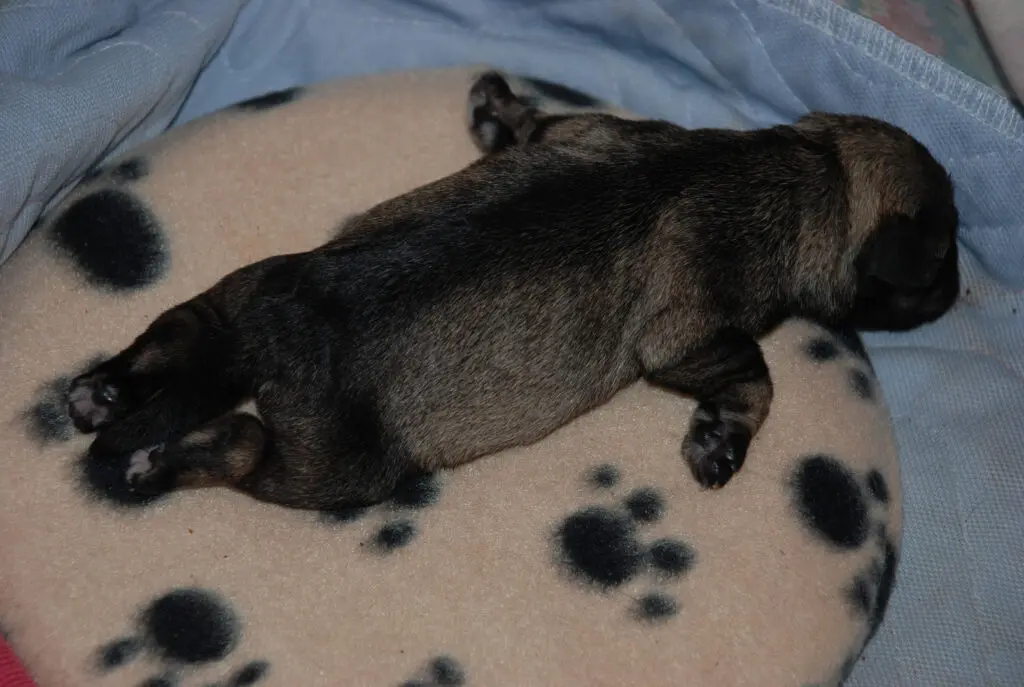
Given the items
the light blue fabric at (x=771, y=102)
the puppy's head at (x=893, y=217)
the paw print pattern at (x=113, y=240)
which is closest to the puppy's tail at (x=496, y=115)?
the light blue fabric at (x=771, y=102)

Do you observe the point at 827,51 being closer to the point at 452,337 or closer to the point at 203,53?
the point at 452,337

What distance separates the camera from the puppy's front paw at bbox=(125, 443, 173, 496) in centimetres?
255

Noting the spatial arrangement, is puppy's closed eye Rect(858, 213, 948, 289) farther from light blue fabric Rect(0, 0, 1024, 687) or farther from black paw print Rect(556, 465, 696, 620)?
black paw print Rect(556, 465, 696, 620)

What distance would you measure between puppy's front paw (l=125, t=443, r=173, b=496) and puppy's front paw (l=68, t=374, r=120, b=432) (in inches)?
4.4

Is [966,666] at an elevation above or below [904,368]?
below

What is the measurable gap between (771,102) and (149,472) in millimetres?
2304

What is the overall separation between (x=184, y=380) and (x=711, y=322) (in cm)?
131

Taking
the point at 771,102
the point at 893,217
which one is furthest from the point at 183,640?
the point at 771,102

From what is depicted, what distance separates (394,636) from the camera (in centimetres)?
265

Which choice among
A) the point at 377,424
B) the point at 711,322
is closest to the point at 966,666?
the point at 711,322

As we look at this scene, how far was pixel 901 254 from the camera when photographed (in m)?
Result: 2.83

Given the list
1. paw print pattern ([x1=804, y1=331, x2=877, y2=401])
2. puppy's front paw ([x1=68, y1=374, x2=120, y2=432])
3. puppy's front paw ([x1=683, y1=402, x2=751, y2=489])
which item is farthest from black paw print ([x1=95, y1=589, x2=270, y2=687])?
paw print pattern ([x1=804, y1=331, x2=877, y2=401])

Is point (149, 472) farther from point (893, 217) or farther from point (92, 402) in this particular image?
point (893, 217)

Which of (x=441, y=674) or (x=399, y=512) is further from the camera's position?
(x=399, y=512)
